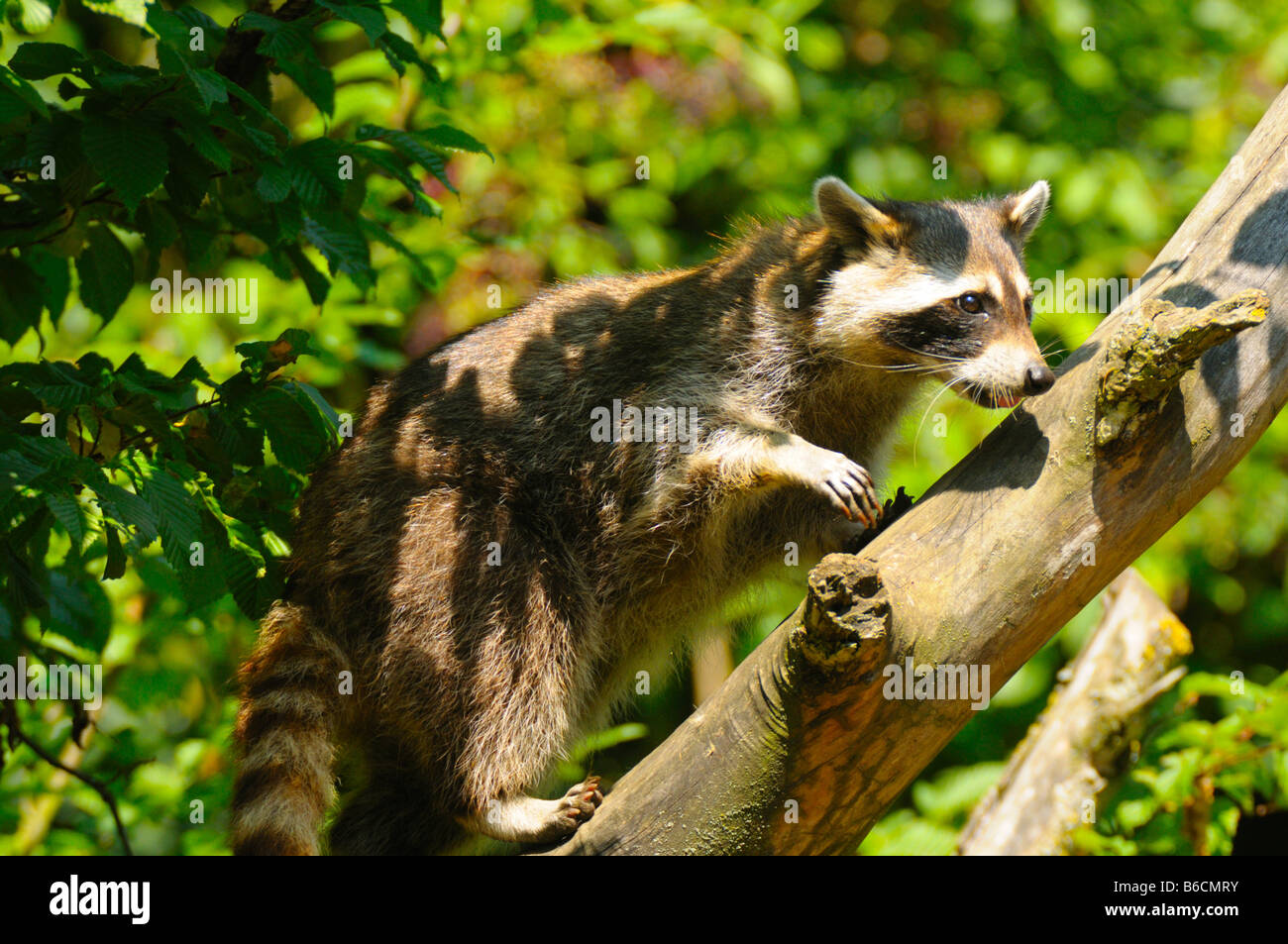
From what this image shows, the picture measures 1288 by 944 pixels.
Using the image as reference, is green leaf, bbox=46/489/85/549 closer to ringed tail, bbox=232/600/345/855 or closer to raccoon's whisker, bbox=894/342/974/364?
ringed tail, bbox=232/600/345/855

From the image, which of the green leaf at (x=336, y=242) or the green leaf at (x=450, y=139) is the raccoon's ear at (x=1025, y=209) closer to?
the green leaf at (x=450, y=139)

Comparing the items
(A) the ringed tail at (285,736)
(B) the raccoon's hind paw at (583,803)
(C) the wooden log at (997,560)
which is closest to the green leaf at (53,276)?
(A) the ringed tail at (285,736)

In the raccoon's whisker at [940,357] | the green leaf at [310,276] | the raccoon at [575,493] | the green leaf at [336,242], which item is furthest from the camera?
the raccoon's whisker at [940,357]

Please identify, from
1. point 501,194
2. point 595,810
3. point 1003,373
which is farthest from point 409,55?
point 501,194

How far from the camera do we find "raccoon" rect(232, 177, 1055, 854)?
402cm

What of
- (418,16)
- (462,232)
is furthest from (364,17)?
(462,232)

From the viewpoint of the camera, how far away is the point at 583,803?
12.3 feet

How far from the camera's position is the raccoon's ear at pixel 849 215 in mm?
4516

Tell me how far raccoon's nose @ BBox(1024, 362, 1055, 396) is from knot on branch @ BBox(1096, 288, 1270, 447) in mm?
390

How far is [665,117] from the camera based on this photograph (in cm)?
696

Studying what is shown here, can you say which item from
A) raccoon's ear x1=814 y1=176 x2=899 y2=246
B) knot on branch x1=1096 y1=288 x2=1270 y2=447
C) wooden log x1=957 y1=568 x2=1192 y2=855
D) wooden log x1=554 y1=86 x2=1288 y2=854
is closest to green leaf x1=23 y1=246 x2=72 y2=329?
wooden log x1=554 y1=86 x2=1288 y2=854

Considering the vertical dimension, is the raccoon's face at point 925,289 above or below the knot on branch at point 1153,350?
above

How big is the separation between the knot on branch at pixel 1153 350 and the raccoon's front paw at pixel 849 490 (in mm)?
749

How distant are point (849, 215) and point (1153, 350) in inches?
69.1
